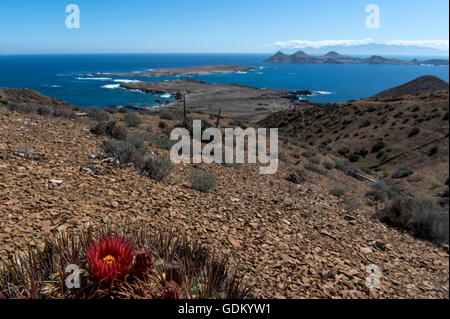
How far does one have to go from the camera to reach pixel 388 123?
31516mm

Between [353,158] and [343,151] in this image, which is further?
[343,151]

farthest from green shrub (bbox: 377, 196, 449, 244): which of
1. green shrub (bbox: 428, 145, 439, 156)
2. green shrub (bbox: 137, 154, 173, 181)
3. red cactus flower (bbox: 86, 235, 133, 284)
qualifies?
green shrub (bbox: 428, 145, 439, 156)

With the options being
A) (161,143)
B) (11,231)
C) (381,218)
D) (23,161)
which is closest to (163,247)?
(11,231)

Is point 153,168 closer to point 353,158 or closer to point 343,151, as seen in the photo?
point 353,158

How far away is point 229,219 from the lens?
490 cm

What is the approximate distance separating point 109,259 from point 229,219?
9.97 ft

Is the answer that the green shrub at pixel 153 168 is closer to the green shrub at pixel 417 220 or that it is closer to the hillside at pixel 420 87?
the green shrub at pixel 417 220

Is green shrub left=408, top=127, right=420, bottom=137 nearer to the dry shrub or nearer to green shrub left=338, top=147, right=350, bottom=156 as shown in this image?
green shrub left=338, top=147, right=350, bottom=156

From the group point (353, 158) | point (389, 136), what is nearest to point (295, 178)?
point (353, 158)

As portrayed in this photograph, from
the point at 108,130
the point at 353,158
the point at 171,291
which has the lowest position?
the point at 353,158

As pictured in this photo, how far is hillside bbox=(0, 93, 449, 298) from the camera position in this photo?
356 centimetres

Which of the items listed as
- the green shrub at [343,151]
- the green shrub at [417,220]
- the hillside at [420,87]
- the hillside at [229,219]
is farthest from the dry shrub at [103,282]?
the hillside at [420,87]

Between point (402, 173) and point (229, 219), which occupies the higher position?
point (229, 219)

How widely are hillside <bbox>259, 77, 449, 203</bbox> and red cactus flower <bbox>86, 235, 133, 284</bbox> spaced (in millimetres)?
18147
